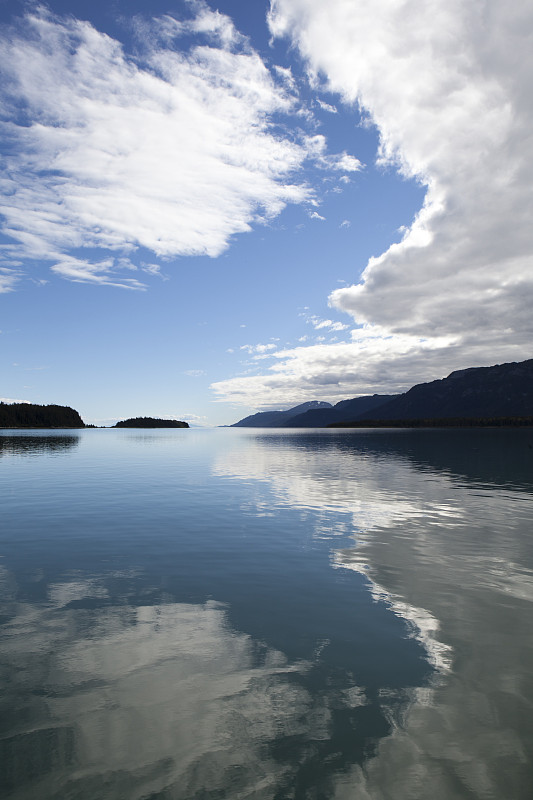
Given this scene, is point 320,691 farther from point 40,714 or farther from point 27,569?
point 27,569

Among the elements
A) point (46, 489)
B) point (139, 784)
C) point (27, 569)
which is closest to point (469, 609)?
point (139, 784)

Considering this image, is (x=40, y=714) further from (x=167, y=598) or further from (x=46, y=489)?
(x=46, y=489)

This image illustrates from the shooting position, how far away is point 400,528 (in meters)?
26.2

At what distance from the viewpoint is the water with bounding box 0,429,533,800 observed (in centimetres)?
747

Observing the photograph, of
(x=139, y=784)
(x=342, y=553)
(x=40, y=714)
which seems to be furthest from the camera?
(x=342, y=553)

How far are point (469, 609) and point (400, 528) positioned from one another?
39.4ft

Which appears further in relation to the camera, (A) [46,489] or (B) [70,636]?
(A) [46,489]

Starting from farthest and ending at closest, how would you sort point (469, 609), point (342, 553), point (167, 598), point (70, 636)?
1. point (342, 553)
2. point (167, 598)
3. point (469, 609)
4. point (70, 636)

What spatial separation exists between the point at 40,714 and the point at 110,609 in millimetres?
5597

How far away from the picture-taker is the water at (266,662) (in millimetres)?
7469

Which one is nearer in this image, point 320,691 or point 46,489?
point 320,691

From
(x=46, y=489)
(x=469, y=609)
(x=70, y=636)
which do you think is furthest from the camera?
(x=46, y=489)

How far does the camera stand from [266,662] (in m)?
11.1

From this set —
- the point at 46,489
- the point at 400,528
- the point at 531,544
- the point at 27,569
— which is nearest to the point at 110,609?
the point at 27,569
